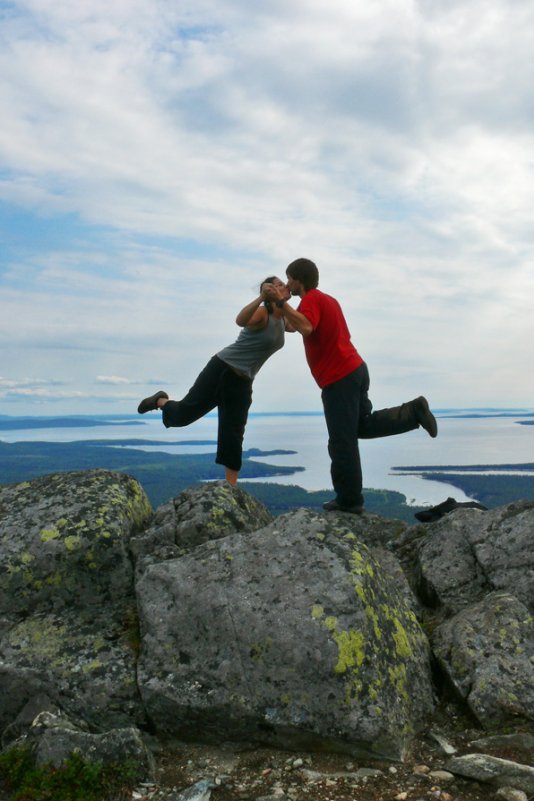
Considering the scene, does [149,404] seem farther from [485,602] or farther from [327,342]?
[485,602]

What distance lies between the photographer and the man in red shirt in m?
10.4

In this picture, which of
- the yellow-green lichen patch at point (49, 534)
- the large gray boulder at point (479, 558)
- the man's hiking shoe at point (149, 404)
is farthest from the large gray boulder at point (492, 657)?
the man's hiking shoe at point (149, 404)

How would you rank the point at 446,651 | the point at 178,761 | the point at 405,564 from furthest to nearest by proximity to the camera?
the point at 405,564
the point at 446,651
the point at 178,761

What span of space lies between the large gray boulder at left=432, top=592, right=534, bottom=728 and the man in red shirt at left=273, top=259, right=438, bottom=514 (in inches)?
→ 135

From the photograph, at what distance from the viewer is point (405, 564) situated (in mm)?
10352

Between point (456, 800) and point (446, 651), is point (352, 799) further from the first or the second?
point (446, 651)

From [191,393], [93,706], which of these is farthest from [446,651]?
[191,393]

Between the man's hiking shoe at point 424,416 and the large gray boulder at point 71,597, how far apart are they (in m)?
4.99

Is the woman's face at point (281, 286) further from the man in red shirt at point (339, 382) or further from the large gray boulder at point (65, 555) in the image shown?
the large gray boulder at point (65, 555)

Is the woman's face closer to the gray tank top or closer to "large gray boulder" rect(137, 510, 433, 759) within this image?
the gray tank top

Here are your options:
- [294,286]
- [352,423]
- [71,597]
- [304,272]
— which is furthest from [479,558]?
[71,597]

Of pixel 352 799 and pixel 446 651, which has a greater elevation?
pixel 446 651

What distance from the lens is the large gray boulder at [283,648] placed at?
20.4 feet

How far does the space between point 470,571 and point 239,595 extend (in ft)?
13.4
